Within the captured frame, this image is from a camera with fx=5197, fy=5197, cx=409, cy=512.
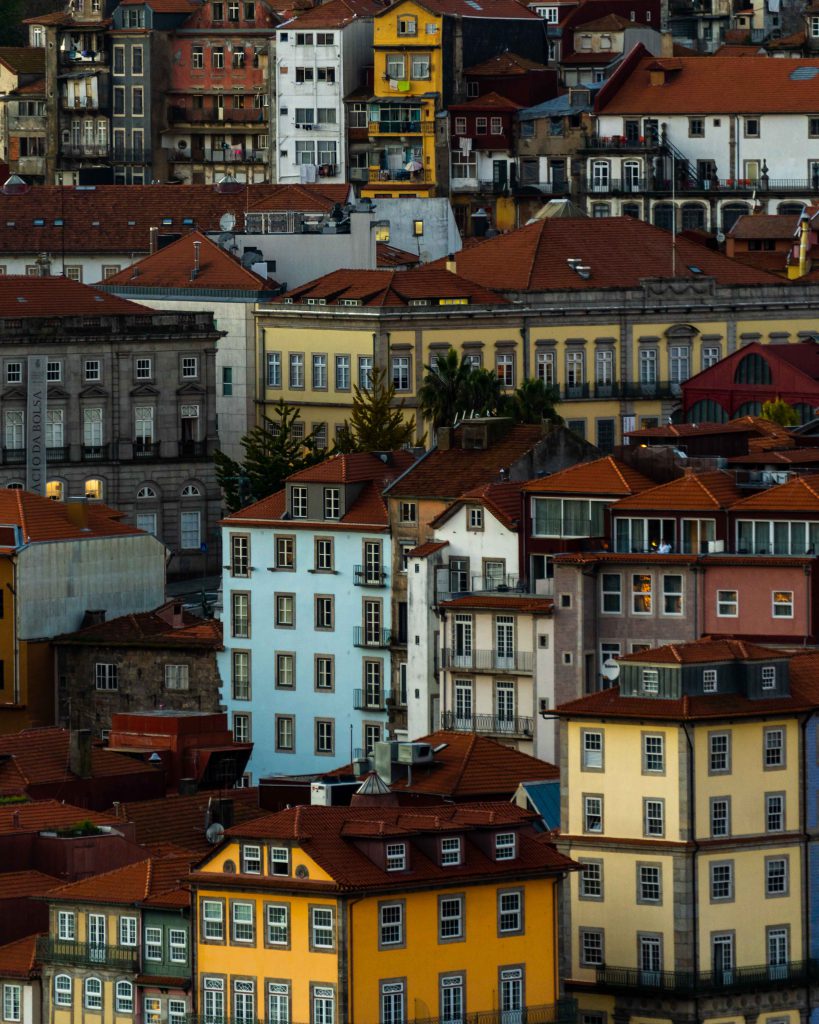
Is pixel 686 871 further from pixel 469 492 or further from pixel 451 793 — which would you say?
pixel 469 492

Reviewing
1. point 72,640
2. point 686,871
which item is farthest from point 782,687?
point 72,640

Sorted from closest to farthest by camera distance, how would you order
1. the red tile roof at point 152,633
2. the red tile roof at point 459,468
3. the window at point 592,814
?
the window at point 592,814
the red tile roof at point 459,468
the red tile roof at point 152,633

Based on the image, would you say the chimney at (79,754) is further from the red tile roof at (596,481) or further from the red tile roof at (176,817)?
the red tile roof at (596,481)

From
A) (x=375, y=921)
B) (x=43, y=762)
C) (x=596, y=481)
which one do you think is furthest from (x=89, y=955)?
(x=596, y=481)

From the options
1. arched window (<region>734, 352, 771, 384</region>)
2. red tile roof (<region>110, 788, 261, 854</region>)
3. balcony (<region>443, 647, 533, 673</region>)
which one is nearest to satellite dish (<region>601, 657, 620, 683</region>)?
balcony (<region>443, 647, 533, 673</region>)

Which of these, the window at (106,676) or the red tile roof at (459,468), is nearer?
the red tile roof at (459,468)

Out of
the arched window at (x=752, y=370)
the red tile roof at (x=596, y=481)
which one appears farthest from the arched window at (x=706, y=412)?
the red tile roof at (x=596, y=481)

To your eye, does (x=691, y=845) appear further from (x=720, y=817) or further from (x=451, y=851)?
(x=451, y=851)
